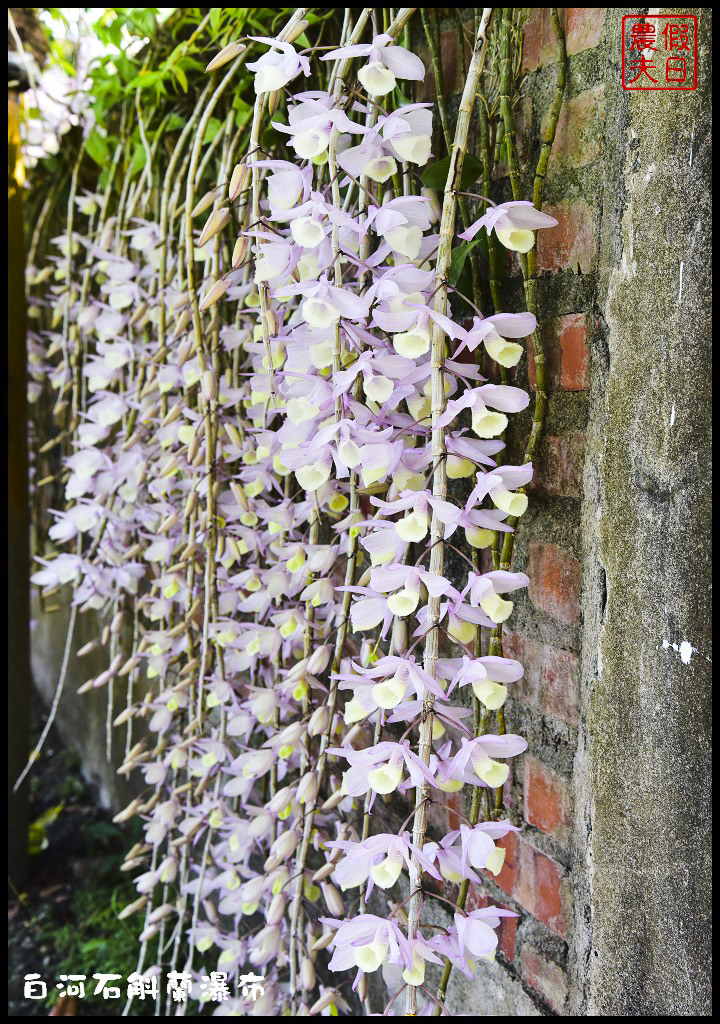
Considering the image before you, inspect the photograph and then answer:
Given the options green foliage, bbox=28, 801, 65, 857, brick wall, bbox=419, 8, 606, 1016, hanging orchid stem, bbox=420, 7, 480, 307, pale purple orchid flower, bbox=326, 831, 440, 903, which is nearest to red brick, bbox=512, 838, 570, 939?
brick wall, bbox=419, 8, 606, 1016

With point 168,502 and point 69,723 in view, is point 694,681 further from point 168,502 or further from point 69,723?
point 69,723

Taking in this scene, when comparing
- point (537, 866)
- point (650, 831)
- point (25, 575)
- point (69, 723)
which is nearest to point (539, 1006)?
point (537, 866)

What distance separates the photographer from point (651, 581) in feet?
2.84

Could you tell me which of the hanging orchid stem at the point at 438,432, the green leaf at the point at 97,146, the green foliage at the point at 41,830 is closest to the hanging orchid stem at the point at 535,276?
the hanging orchid stem at the point at 438,432

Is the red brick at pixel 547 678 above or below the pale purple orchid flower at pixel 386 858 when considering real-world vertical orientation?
above

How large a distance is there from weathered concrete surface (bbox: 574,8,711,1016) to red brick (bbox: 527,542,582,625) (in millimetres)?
35

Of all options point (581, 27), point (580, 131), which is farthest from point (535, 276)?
point (581, 27)

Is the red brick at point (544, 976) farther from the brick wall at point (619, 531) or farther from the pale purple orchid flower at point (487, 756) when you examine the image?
the pale purple orchid flower at point (487, 756)

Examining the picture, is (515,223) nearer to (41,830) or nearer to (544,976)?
(544,976)

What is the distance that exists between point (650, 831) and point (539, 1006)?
0.34 m

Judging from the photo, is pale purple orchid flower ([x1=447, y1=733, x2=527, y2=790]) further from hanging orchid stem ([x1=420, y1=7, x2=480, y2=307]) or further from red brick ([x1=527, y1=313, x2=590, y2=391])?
hanging orchid stem ([x1=420, y1=7, x2=480, y2=307])

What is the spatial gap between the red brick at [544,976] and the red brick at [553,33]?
1.12 m

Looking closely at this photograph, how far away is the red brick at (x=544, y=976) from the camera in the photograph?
99 cm

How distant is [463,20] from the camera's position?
3.46 feet
